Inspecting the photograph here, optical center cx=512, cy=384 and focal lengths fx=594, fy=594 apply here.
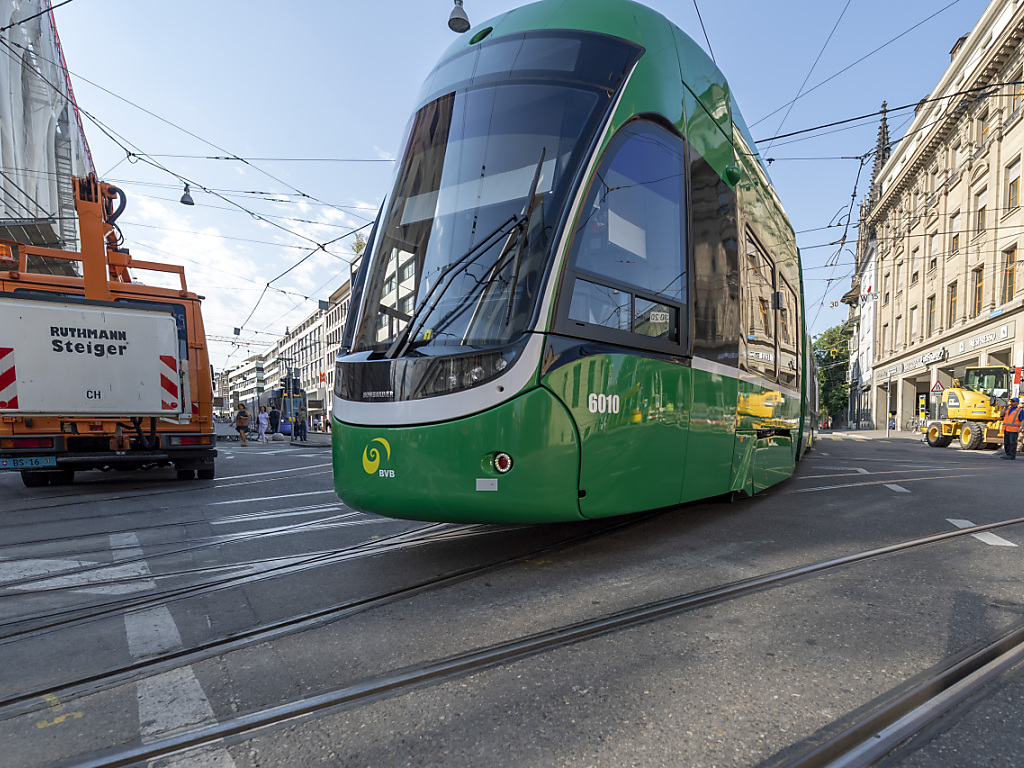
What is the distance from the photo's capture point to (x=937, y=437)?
22125 mm

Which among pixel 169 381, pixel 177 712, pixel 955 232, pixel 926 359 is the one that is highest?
pixel 955 232

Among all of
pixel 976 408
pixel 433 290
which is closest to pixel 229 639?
pixel 433 290

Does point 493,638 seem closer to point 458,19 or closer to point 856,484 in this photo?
point 856,484

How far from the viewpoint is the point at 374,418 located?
3.68m

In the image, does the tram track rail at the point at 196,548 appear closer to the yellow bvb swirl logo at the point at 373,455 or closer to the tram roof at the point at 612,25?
the yellow bvb swirl logo at the point at 373,455

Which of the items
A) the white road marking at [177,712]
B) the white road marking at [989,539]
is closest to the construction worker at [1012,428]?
the white road marking at [989,539]

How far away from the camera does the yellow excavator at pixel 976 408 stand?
20094 mm

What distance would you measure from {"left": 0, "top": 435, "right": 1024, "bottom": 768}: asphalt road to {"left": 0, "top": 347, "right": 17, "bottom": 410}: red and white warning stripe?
2440mm

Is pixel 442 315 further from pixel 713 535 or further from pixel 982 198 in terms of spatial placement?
pixel 982 198

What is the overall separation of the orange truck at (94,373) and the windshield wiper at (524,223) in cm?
672

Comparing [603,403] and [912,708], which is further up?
[603,403]

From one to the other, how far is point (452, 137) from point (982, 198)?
34247 millimetres

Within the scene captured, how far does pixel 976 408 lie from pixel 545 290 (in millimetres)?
23149

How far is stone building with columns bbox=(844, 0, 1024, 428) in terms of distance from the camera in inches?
994
